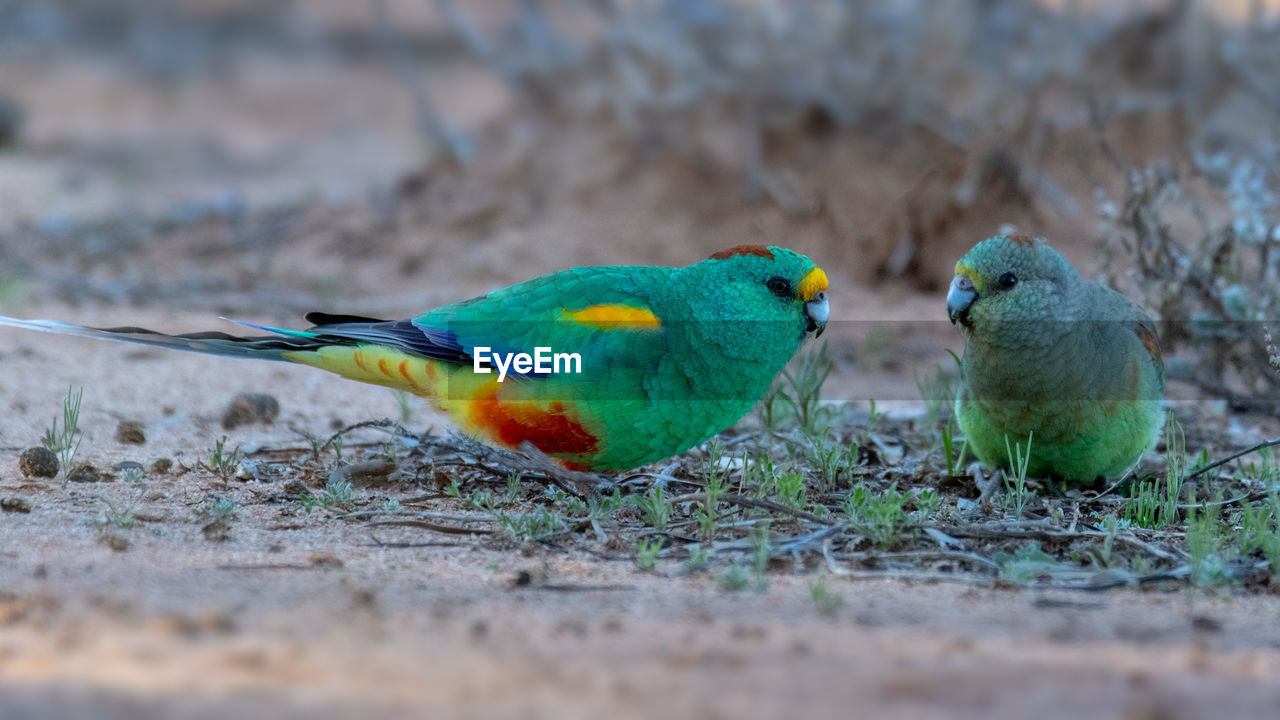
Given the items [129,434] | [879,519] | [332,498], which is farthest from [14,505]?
[879,519]

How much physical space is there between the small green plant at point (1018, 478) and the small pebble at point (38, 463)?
265 cm

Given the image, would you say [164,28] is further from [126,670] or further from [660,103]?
[126,670]

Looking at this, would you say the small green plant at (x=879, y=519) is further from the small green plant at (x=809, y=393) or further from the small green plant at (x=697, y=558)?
the small green plant at (x=809, y=393)

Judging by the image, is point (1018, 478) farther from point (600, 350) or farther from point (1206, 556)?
point (600, 350)

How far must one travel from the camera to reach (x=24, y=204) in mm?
10586

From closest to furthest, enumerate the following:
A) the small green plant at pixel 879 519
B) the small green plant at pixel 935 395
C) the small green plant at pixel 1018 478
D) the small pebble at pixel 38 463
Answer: the small green plant at pixel 879 519
the small green plant at pixel 1018 478
the small pebble at pixel 38 463
the small green plant at pixel 935 395

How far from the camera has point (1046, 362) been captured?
3.19 metres

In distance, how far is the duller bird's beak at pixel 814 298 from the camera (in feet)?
10.6

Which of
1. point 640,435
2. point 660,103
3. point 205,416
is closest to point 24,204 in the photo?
point 660,103

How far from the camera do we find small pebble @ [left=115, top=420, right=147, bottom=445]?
13.0 feet

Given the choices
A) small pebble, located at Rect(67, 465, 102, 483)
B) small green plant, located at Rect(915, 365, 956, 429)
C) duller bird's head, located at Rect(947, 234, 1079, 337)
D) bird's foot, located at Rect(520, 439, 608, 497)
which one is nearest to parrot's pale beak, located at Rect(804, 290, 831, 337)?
duller bird's head, located at Rect(947, 234, 1079, 337)

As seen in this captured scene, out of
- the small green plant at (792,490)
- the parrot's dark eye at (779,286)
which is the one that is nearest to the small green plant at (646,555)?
the small green plant at (792,490)

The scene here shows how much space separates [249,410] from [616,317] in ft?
5.68

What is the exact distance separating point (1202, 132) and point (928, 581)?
6.80 metres
